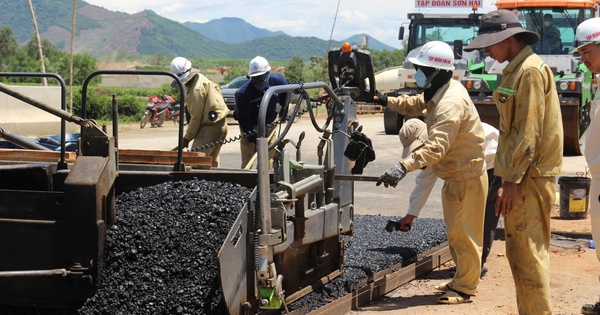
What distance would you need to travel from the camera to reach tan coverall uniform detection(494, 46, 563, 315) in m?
5.12

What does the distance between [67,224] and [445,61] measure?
2905 millimetres

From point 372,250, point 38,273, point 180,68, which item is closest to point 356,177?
point 372,250

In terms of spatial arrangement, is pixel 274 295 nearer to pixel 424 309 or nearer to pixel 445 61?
pixel 424 309

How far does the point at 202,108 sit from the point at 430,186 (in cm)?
299

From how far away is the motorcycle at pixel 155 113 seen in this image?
2644cm

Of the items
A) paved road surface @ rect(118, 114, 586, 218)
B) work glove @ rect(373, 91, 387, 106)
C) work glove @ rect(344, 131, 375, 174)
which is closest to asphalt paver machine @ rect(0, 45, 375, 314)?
work glove @ rect(344, 131, 375, 174)

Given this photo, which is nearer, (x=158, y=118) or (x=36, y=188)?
(x=36, y=188)

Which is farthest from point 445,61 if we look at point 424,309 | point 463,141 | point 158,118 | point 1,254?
point 158,118

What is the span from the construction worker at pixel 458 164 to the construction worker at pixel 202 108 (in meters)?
3.44

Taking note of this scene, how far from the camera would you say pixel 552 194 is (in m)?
5.26

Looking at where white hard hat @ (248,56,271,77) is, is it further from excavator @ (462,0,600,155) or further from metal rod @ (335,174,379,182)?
excavator @ (462,0,600,155)

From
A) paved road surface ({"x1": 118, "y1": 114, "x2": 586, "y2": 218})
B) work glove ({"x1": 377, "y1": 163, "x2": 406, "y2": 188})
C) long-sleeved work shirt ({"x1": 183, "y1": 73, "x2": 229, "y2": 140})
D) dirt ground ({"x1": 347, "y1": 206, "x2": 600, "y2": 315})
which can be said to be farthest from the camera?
paved road surface ({"x1": 118, "y1": 114, "x2": 586, "y2": 218})

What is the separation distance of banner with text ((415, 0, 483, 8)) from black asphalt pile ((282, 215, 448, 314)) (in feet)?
43.1

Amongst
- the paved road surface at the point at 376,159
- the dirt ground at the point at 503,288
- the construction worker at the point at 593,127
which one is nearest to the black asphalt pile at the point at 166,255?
the dirt ground at the point at 503,288
